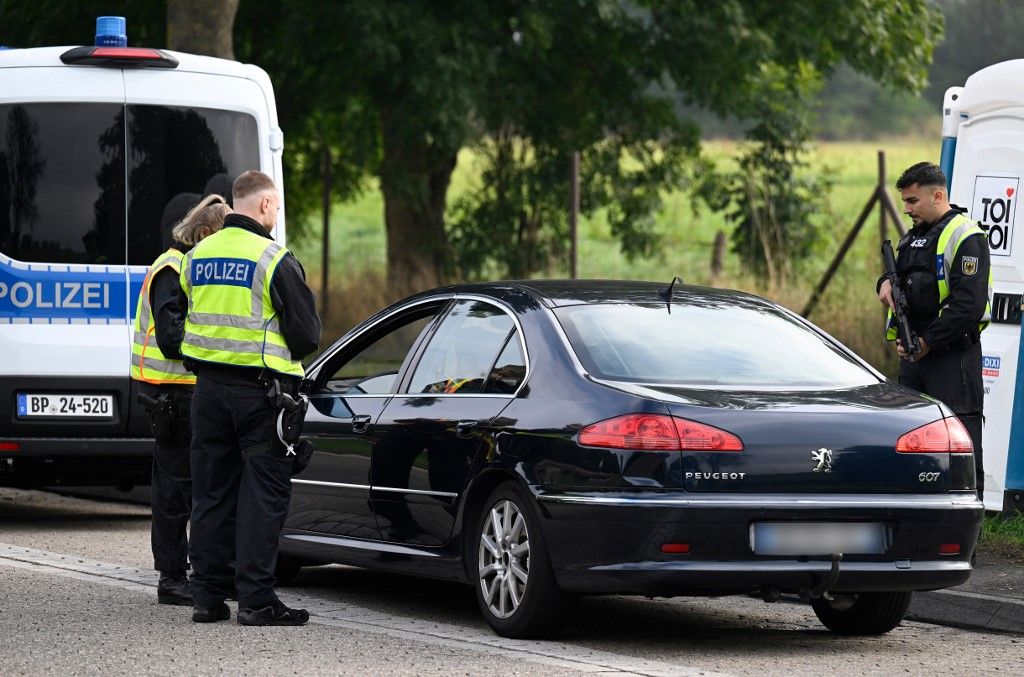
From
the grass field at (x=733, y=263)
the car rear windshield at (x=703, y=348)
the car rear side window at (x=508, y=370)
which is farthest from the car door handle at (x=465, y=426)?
the grass field at (x=733, y=263)

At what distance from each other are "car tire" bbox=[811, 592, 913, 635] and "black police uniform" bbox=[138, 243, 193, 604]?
266cm

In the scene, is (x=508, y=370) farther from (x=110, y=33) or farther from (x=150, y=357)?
(x=110, y=33)

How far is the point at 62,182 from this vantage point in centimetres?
1059

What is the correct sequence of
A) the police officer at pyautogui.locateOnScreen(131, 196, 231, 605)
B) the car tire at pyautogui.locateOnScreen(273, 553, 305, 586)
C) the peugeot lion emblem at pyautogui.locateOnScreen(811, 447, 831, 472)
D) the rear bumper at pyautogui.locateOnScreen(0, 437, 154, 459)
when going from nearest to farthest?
the peugeot lion emblem at pyautogui.locateOnScreen(811, 447, 831, 472) → the police officer at pyautogui.locateOnScreen(131, 196, 231, 605) → the car tire at pyautogui.locateOnScreen(273, 553, 305, 586) → the rear bumper at pyautogui.locateOnScreen(0, 437, 154, 459)

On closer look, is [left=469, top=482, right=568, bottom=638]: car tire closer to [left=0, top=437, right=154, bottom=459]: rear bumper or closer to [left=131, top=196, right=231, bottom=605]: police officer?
[left=131, top=196, right=231, bottom=605]: police officer

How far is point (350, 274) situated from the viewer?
23188 mm

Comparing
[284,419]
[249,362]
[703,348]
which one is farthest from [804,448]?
[249,362]

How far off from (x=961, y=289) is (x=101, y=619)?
4.12m

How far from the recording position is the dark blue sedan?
6473mm

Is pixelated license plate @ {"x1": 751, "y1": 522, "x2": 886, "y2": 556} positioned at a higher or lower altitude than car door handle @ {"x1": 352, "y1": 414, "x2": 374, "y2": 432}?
lower

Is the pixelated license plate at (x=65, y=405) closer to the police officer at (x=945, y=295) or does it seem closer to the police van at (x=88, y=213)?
the police van at (x=88, y=213)

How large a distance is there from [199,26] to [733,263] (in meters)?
8.15

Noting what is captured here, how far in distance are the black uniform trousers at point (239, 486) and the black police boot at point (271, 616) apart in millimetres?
30

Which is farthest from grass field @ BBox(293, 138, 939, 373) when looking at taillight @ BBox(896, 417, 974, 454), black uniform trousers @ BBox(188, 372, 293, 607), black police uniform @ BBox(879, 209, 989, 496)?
black uniform trousers @ BBox(188, 372, 293, 607)
